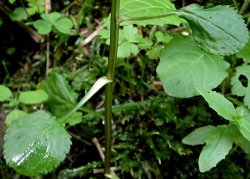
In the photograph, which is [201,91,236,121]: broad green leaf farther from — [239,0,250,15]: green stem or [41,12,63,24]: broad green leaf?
[41,12,63,24]: broad green leaf

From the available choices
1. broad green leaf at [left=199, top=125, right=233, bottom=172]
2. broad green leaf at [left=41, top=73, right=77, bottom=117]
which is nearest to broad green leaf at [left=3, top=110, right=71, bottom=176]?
broad green leaf at [left=41, top=73, right=77, bottom=117]

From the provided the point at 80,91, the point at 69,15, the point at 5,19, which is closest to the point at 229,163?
the point at 80,91

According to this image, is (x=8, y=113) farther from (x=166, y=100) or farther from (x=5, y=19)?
(x=166, y=100)

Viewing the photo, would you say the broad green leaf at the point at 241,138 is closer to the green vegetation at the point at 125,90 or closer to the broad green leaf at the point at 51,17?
the green vegetation at the point at 125,90

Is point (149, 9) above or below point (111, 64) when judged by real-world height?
above

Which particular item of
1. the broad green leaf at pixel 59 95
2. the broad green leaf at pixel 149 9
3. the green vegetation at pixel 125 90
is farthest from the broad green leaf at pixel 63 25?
the broad green leaf at pixel 149 9

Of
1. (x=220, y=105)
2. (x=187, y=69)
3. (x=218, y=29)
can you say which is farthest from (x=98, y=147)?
(x=218, y=29)

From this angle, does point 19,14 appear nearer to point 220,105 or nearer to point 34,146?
point 34,146
